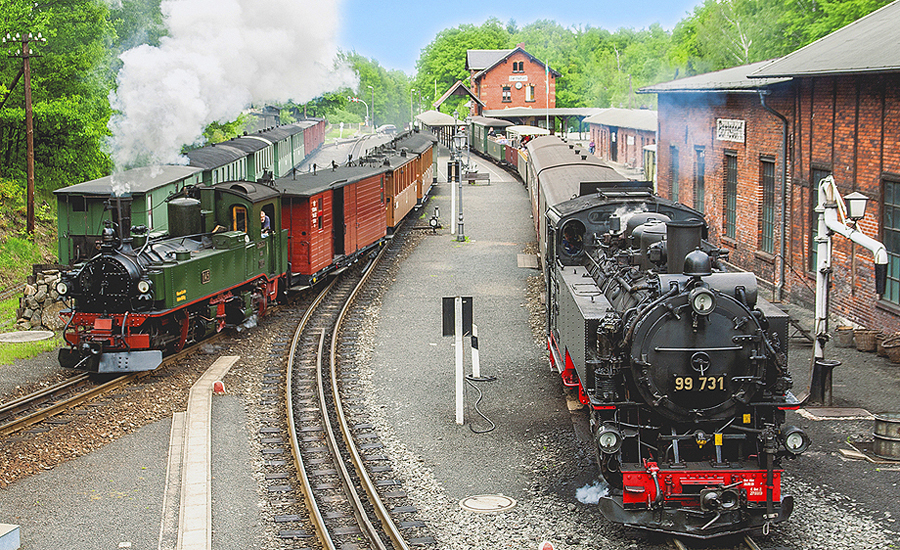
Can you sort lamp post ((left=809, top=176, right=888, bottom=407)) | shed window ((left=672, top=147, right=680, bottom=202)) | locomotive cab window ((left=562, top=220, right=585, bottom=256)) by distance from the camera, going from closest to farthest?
1. lamp post ((left=809, top=176, right=888, bottom=407))
2. locomotive cab window ((left=562, top=220, right=585, bottom=256))
3. shed window ((left=672, top=147, right=680, bottom=202))

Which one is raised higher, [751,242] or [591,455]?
[751,242]

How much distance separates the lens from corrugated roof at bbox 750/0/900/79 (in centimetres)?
1366

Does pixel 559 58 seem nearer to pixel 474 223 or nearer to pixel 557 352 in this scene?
pixel 474 223

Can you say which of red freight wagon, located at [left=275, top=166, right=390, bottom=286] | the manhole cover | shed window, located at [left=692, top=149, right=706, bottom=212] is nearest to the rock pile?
red freight wagon, located at [left=275, top=166, right=390, bottom=286]

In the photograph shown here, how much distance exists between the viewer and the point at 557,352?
1184 centimetres

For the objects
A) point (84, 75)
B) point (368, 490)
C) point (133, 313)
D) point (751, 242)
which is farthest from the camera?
point (84, 75)

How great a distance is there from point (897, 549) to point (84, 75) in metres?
25.8

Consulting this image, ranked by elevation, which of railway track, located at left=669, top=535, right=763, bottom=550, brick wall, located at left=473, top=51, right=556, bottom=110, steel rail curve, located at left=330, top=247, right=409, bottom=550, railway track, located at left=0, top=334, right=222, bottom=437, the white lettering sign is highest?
brick wall, located at left=473, top=51, right=556, bottom=110

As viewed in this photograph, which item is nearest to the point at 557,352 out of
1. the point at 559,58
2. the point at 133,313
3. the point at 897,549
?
the point at 897,549

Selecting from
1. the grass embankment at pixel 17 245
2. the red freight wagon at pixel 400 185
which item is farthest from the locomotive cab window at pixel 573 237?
the red freight wagon at pixel 400 185

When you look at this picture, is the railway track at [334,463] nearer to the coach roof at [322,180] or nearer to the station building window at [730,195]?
the coach roof at [322,180]

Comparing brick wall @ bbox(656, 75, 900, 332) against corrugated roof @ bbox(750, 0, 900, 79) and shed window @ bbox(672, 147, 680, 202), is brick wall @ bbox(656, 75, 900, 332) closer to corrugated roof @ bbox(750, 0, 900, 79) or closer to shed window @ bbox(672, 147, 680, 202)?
corrugated roof @ bbox(750, 0, 900, 79)

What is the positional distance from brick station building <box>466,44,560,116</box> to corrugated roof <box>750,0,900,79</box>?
61.6 meters

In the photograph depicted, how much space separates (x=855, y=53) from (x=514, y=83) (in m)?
66.0
